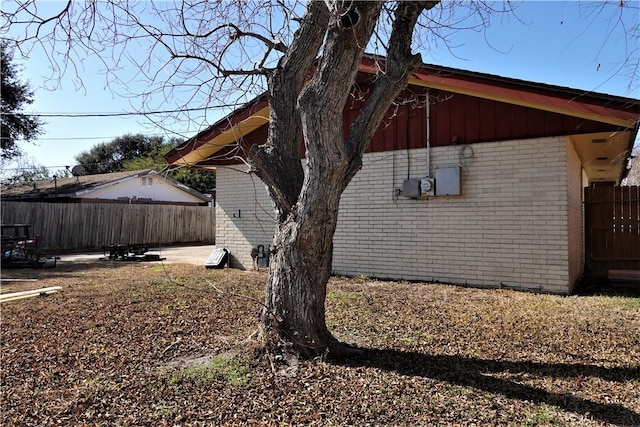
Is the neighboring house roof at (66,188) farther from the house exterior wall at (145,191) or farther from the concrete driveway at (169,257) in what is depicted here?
the concrete driveway at (169,257)

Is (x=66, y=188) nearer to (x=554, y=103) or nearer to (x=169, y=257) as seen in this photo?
(x=169, y=257)

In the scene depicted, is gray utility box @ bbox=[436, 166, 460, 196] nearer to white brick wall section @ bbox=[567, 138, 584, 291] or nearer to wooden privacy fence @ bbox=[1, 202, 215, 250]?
white brick wall section @ bbox=[567, 138, 584, 291]

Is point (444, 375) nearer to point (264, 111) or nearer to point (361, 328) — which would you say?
point (361, 328)

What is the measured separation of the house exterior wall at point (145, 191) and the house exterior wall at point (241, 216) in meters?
14.6

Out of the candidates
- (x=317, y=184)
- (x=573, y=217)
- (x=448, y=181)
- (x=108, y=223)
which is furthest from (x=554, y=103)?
(x=108, y=223)

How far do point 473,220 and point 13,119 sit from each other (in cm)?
2136

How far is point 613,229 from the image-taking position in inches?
364

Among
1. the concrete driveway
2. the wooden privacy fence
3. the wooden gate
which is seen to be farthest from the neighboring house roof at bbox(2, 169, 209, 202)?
the wooden gate

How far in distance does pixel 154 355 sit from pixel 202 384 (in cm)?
99

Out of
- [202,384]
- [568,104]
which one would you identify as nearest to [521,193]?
[568,104]

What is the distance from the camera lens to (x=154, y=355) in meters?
4.05

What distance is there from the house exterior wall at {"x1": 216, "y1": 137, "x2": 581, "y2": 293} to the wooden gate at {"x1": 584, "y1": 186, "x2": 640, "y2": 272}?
708 millimetres

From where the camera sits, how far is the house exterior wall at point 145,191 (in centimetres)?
2367

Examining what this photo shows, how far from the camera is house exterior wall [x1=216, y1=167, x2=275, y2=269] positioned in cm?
1083
